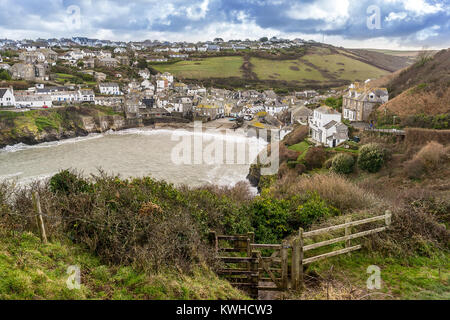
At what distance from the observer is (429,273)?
5770mm

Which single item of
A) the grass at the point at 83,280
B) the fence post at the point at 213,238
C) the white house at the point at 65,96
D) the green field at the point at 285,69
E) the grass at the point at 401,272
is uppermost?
the green field at the point at 285,69

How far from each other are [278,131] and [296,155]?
16.4m

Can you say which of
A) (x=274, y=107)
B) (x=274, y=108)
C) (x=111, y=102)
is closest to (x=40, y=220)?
(x=274, y=108)

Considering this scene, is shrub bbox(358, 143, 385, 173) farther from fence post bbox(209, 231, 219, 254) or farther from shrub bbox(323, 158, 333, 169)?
fence post bbox(209, 231, 219, 254)

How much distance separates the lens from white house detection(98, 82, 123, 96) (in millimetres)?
63938

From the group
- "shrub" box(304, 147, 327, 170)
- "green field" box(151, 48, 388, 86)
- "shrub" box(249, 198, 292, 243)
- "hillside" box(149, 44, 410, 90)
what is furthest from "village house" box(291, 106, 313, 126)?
"green field" box(151, 48, 388, 86)

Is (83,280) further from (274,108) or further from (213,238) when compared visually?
(274,108)

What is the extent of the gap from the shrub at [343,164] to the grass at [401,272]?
14991mm

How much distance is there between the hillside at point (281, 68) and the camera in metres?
87.8

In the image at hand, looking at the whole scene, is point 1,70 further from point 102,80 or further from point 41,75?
point 102,80

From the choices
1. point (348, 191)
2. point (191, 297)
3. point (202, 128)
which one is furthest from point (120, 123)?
point (191, 297)

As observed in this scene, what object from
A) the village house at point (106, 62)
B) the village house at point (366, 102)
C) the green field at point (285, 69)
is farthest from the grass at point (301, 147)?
the village house at point (106, 62)

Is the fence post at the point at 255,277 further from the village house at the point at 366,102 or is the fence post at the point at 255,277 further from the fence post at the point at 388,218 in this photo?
the village house at the point at 366,102

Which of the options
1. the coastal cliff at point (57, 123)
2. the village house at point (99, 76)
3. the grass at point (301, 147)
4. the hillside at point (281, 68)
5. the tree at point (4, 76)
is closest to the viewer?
the grass at point (301, 147)
